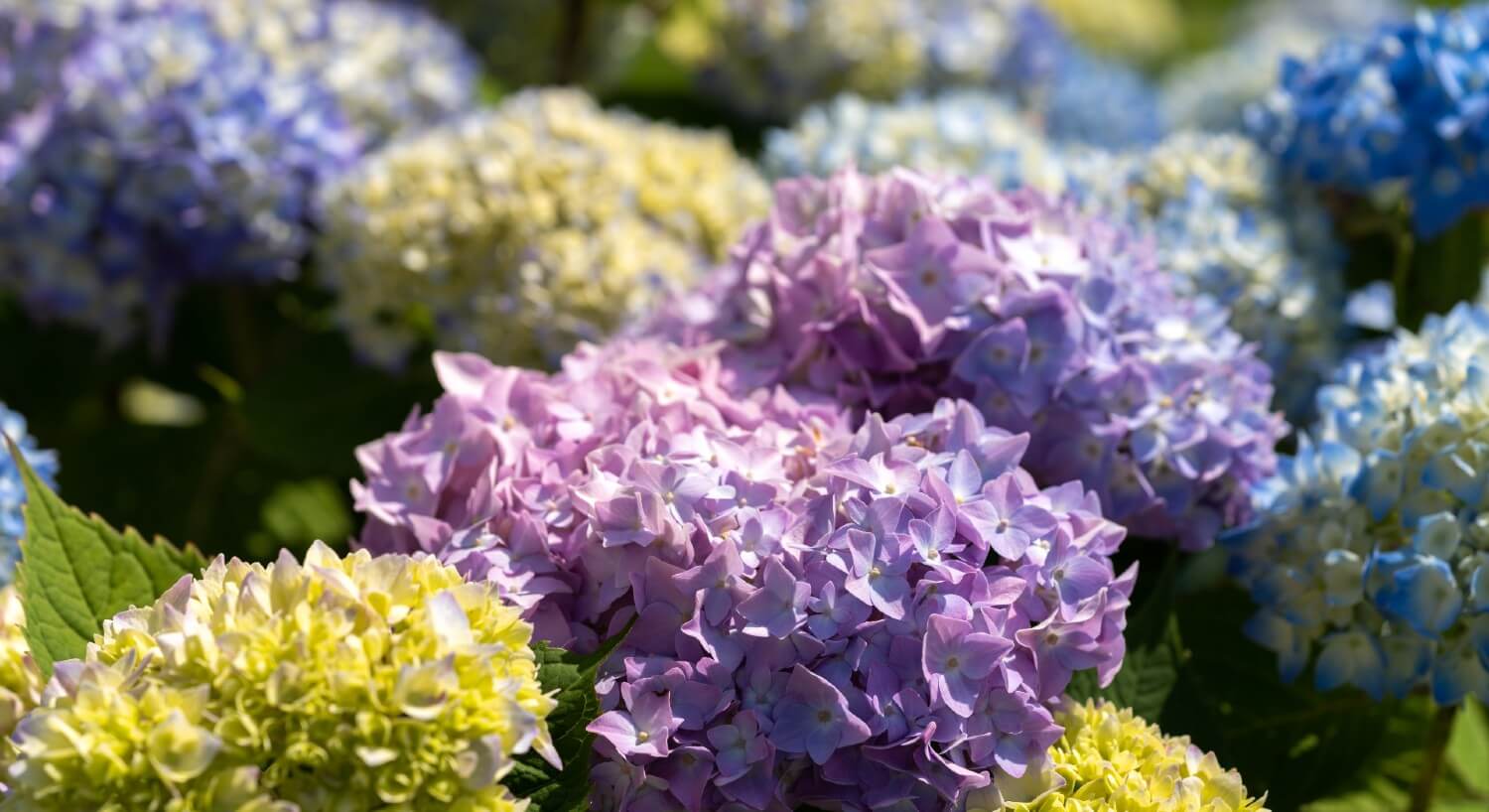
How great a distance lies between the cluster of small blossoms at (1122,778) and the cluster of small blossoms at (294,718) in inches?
12.5

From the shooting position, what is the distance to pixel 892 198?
1164 mm

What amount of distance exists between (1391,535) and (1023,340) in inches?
13.0

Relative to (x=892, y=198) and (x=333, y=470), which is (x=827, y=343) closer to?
(x=892, y=198)

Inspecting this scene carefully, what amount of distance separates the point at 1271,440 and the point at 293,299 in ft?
4.34

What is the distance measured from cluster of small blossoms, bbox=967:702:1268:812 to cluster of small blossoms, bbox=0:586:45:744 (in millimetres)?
583

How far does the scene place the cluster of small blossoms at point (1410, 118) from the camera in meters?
1.35

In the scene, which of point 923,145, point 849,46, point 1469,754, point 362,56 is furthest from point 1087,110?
point 1469,754

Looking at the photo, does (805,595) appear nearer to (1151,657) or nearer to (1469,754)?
(1151,657)

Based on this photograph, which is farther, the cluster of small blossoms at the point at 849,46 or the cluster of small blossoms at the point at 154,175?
the cluster of small blossoms at the point at 849,46

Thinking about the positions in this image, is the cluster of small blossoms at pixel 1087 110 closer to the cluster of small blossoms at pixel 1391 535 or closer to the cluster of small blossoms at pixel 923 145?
the cluster of small blossoms at pixel 923 145

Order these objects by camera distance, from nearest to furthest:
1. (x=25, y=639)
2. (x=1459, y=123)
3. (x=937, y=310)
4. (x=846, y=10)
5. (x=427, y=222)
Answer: (x=25, y=639) < (x=937, y=310) < (x=1459, y=123) < (x=427, y=222) < (x=846, y=10)

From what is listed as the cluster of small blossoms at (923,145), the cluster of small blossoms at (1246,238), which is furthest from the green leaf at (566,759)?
Answer: the cluster of small blossoms at (923,145)

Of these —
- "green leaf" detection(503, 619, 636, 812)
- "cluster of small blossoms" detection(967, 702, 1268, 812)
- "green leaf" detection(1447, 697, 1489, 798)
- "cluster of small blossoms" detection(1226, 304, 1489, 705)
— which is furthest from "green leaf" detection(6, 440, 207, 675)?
"green leaf" detection(1447, 697, 1489, 798)

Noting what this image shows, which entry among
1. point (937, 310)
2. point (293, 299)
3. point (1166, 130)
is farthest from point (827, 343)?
point (1166, 130)
